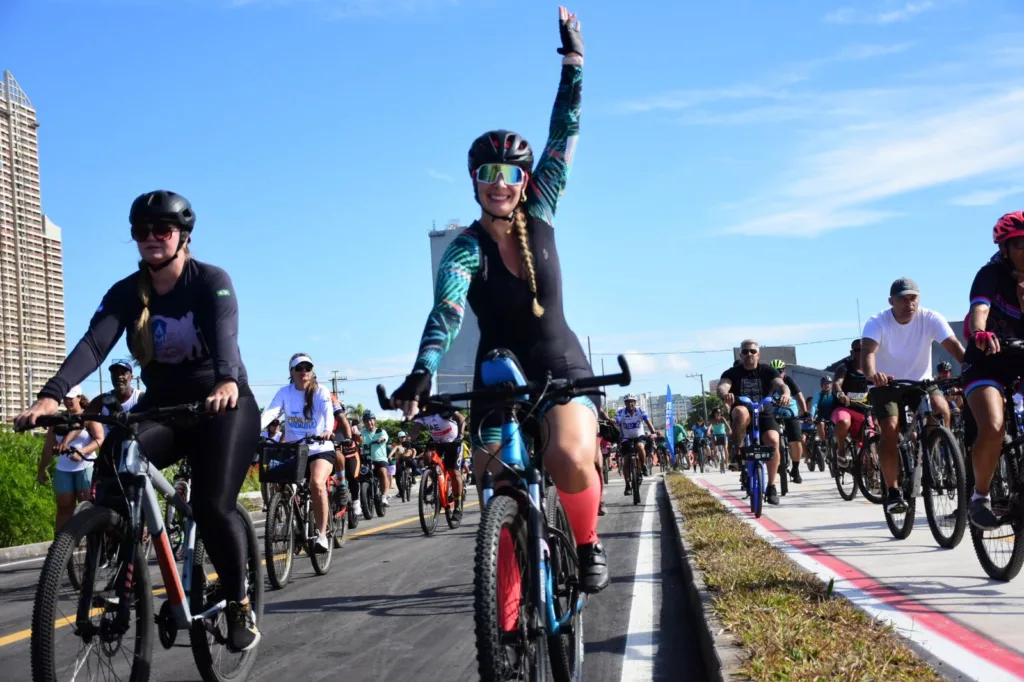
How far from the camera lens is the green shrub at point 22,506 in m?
15.1

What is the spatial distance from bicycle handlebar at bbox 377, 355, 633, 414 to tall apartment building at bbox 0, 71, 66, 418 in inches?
2321

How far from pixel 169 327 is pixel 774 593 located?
10.9 feet

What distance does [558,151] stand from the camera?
4.50m

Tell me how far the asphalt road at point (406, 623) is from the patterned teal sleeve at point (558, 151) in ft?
6.93

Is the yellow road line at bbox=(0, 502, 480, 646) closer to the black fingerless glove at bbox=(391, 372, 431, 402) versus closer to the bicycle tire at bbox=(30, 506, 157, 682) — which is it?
the bicycle tire at bbox=(30, 506, 157, 682)

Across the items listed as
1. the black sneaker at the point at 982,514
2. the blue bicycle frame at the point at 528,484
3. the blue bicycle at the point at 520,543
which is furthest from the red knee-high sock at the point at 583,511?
→ the black sneaker at the point at 982,514

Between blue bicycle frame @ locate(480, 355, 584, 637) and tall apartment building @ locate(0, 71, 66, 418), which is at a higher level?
tall apartment building @ locate(0, 71, 66, 418)

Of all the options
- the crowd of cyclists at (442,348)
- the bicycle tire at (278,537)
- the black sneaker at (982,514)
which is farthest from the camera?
the bicycle tire at (278,537)

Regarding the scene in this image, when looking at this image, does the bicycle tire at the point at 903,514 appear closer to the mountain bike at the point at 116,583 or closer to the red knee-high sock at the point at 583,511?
the red knee-high sock at the point at 583,511

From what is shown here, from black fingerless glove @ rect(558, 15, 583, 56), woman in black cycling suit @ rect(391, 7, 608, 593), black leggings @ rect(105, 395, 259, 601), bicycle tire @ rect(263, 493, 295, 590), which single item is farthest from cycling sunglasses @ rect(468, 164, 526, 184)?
bicycle tire @ rect(263, 493, 295, 590)

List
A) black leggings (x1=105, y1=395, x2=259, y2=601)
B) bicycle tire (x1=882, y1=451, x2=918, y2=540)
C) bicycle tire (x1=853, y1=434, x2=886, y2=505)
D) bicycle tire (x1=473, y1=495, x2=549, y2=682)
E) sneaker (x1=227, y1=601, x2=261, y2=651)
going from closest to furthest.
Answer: bicycle tire (x1=473, y1=495, x2=549, y2=682) → black leggings (x1=105, y1=395, x2=259, y2=601) → sneaker (x1=227, y1=601, x2=261, y2=651) → bicycle tire (x1=882, y1=451, x2=918, y2=540) → bicycle tire (x1=853, y1=434, x2=886, y2=505)

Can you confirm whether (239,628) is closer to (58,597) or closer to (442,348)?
(58,597)

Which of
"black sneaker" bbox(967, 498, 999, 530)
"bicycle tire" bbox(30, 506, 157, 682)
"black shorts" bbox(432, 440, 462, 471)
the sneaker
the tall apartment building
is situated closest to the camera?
"bicycle tire" bbox(30, 506, 157, 682)

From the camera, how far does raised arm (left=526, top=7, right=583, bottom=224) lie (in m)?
4.40
